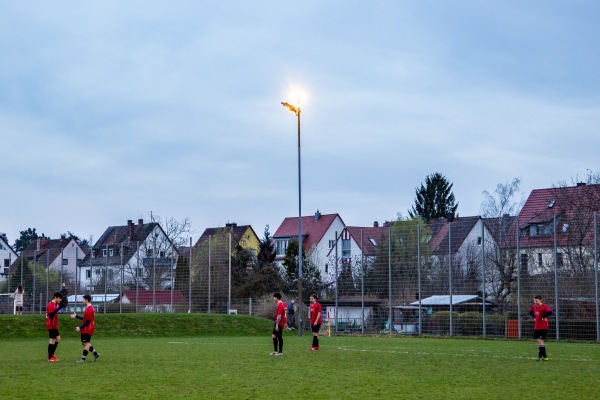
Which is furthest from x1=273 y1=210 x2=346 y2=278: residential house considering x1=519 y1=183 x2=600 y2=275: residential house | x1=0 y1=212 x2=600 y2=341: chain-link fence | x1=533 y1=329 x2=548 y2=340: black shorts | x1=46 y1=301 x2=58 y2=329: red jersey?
x1=46 y1=301 x2=58 y2=329: red jersey

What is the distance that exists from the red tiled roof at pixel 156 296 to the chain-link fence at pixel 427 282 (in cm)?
6

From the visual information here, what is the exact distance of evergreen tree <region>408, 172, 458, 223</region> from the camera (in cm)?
10219

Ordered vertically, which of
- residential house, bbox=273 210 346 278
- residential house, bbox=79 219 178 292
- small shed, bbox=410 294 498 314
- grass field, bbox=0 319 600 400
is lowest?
grass field, bbox=0 319 600 400

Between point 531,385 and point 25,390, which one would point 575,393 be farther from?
point 25,390

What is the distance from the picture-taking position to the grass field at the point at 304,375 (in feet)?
47.6

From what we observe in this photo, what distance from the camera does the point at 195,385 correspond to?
15758 millimetres

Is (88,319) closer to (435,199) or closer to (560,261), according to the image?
(560,261)

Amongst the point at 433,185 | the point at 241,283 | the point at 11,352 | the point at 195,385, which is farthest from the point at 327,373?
the point at 433,185

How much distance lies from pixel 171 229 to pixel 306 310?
32.9m

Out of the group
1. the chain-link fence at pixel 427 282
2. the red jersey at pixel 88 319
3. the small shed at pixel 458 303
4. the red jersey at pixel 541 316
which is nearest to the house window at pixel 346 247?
the chain-link fence at pixel 427 282

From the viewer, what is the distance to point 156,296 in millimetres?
51469

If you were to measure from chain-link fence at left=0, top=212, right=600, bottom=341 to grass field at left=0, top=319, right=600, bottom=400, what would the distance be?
10.2m

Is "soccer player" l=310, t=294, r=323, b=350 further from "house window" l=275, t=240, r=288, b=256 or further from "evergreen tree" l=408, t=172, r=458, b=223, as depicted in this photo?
"house window" l=275, t=240, r=288, b=256

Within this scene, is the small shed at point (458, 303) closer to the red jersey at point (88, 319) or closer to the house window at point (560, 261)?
the house window at point (560, 261)
